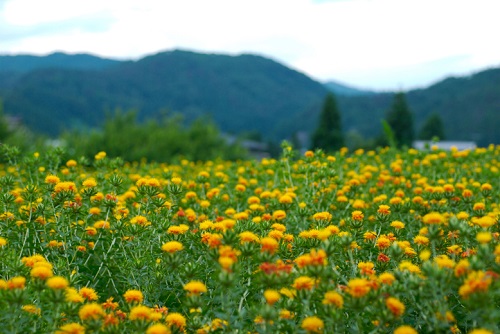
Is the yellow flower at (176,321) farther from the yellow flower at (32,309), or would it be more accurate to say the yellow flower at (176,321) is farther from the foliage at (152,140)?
the foliage at (152,140)

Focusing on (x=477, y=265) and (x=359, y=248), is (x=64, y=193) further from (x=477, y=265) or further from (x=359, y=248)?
(x=477, y=265)

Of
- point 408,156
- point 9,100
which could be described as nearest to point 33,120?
point 9,100

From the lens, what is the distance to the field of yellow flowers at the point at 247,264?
2.22m

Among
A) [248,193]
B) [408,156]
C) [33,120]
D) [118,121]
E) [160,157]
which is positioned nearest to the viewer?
[248,193]

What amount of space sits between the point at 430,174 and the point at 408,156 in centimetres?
121

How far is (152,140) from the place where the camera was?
1959 centimetres

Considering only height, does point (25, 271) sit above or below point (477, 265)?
below

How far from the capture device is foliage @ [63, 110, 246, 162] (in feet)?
61.7

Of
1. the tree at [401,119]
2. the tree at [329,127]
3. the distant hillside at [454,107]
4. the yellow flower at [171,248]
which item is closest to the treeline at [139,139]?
the yellow flower at [171,248]

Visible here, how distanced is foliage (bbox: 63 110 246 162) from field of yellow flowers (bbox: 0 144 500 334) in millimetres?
12654

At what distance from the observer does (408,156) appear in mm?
7934

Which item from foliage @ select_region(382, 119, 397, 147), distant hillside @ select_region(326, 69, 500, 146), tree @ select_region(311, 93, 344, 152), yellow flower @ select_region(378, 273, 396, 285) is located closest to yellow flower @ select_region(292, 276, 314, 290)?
yellow flower @ select_region(378, 273, 396, 285)

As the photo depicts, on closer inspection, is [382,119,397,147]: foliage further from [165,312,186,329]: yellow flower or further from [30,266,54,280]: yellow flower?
[30,266,54,280]: yellow flower

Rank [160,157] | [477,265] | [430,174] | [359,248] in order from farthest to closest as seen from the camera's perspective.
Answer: [160,157] < [430,174] < [359,248] < [477,265]
